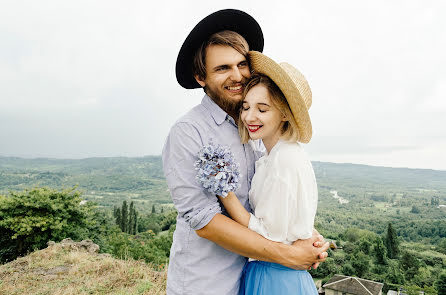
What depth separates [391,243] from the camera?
61.2m

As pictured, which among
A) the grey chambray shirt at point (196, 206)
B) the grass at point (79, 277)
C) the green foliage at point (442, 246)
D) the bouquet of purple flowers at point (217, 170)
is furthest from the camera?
the green foliage at point (442, 246)

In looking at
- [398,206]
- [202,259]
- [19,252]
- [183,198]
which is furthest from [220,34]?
[398,206]

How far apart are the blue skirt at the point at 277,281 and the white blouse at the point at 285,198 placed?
213 mm

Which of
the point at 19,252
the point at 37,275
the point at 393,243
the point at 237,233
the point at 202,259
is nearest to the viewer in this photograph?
the point at 237,233

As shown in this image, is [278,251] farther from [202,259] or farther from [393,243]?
[393,243]

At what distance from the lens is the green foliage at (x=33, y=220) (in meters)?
17.0

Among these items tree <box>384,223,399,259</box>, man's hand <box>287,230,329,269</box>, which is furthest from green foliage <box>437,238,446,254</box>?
man's hand <box>287,230,329,269</box>

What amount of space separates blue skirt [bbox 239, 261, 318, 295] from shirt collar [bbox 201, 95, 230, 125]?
43.4 inches

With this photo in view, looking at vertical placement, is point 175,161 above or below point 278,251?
above

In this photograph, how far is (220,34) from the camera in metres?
2.50

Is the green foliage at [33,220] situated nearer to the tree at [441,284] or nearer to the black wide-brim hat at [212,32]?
the black wide-brim hat at [212,32]

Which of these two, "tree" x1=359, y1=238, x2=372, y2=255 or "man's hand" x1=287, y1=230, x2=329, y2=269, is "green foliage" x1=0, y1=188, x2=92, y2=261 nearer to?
"man's hand" x1=287, y1=230, x2=329, y2=269

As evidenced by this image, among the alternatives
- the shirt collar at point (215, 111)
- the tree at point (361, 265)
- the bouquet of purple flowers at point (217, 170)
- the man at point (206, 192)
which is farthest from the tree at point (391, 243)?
the bouquet of purple flowers at point (217, 170)

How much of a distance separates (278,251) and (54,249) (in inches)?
378
